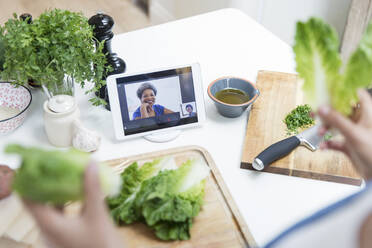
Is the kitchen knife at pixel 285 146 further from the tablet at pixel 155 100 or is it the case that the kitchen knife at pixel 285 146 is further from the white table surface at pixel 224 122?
the tablet at pixel 155 100

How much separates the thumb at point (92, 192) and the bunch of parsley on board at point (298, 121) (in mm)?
763

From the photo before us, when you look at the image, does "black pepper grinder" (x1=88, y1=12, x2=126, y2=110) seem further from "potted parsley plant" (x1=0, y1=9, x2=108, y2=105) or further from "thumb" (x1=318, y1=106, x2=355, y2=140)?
"thumb" (x1=318, y1=106, x2=355, y2=140)

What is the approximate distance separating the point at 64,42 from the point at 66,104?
175mm

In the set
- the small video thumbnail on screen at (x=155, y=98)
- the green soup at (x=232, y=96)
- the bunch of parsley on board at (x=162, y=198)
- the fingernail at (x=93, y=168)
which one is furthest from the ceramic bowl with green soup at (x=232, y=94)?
the fingernail at (x=93, y=168)

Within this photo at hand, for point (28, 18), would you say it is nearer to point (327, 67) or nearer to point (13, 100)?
point (13, 100)

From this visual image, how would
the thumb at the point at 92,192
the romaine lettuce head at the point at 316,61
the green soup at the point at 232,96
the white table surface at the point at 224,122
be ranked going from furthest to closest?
the green soup at the point at 232,96 < the white table surface at the point at 224,122 < the romaine lettuce head at the point at 316,61 < the thumb at the point at 92,192

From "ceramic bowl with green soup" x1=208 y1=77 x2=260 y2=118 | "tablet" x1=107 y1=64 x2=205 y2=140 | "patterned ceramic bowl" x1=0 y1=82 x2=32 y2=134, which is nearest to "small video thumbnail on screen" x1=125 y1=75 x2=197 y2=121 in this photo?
"tablet" x1=107 y1=64 x2=205 y2=140

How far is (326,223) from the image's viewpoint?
0.55 meters

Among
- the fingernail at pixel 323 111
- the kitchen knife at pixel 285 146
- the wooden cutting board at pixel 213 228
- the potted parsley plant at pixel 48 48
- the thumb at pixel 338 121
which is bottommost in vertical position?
the wooden cutting board at pixel 213 228

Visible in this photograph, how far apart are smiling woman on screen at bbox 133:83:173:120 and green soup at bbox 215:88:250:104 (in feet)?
0.69

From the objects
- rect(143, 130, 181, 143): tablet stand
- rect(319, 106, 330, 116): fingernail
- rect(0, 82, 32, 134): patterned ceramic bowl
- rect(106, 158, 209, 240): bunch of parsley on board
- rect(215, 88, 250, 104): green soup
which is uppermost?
rect(319, 106, 330, 116): fingernail

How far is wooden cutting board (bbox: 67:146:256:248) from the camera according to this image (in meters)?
0.90

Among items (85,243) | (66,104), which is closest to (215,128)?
(66,104)

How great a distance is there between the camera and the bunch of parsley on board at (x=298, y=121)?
1.17 m
